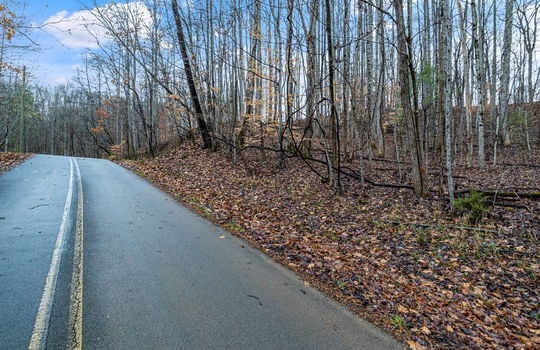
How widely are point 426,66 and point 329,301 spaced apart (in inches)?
484

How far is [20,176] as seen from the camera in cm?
1084

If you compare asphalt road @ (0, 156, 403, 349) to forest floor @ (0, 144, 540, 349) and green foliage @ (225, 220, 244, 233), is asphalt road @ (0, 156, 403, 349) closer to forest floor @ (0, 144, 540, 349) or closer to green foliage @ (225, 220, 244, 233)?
green foliage @ (225, 220, 244, 233)

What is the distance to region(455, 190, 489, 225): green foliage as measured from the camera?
701cm

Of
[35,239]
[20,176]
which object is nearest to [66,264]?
[35,239]

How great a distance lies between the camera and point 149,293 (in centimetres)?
379

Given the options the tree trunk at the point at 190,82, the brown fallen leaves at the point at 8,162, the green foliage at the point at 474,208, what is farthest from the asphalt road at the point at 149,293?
the tree trunk at the point at 190,82

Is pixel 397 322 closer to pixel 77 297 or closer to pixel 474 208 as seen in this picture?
pixel 77 297

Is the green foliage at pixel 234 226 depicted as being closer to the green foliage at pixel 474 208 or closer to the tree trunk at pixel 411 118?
the green foliage at pixel 474 208

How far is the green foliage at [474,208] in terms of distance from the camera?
701cm

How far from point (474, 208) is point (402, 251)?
2.79 m

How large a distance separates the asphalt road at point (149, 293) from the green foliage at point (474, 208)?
16.9 feet

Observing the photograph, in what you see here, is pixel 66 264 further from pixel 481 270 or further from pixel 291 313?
pixel 481 270

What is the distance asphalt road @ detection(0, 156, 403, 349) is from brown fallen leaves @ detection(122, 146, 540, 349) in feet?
1.78

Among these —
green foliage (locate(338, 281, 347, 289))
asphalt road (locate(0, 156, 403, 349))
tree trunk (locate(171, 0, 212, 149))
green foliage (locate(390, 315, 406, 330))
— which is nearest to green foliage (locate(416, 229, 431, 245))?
green foliage (locate(338, 281, 347, 289))
